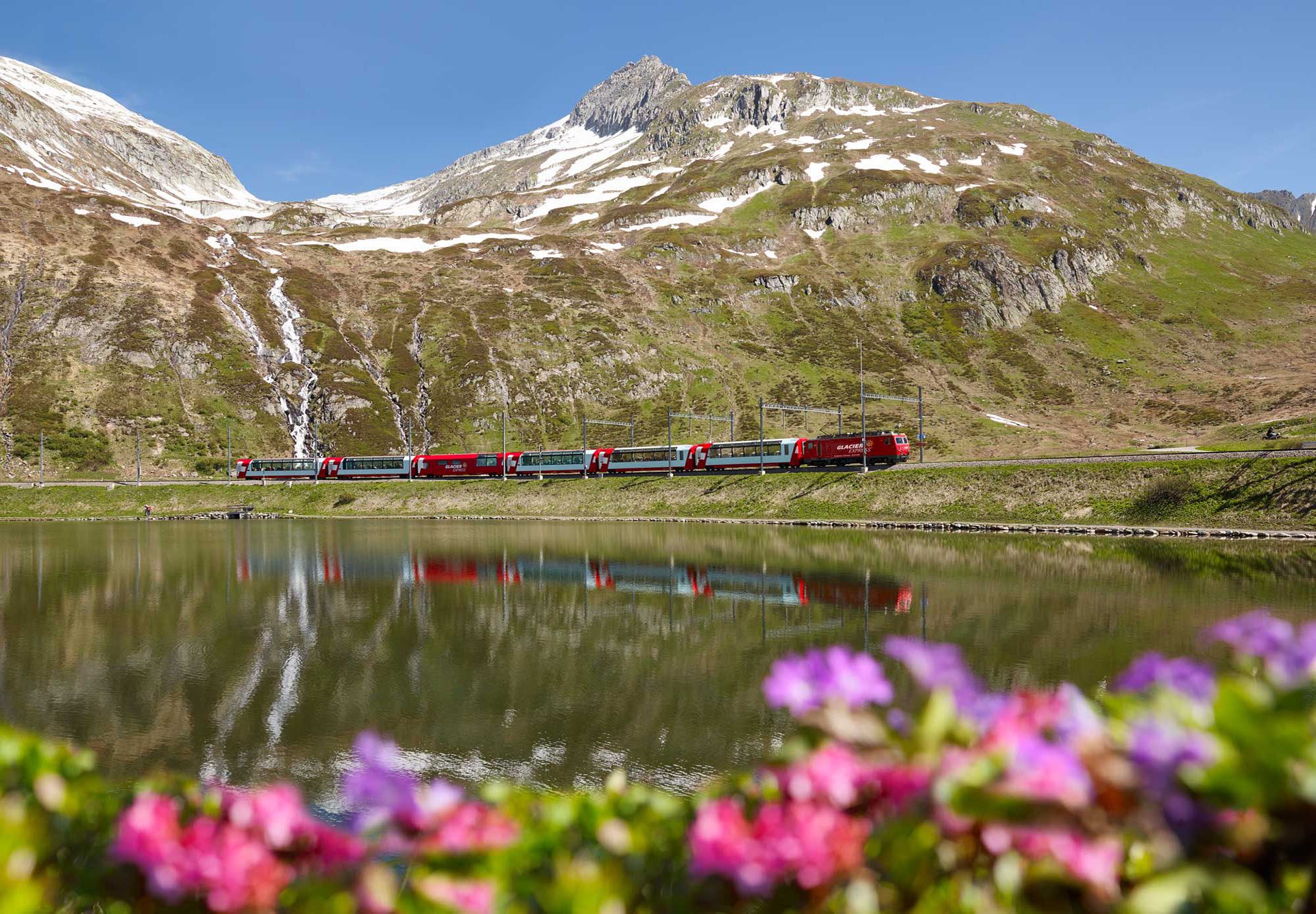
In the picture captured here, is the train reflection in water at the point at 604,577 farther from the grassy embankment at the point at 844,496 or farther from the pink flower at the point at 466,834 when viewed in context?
the grassy embankment at the point at 844,496

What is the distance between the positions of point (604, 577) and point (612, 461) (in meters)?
52.0

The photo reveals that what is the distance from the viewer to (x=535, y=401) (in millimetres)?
137125

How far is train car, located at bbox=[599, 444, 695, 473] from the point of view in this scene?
79.9 meters

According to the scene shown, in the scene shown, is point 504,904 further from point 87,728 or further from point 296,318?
point 296,318

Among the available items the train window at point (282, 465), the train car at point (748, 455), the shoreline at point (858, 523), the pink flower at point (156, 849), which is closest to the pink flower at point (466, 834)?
the pink flower at point (156, 849)

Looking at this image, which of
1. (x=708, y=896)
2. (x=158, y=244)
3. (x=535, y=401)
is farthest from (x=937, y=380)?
(x=158, y=244)

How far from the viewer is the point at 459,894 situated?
2189 mm

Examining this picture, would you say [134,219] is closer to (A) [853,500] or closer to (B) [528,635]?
(A) [853,500]

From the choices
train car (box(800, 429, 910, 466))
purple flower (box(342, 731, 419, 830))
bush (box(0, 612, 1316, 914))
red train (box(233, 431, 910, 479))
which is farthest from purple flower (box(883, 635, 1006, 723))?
red train (box(233, 431, 910, 479))

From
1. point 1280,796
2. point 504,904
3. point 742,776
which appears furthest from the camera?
point 742,776

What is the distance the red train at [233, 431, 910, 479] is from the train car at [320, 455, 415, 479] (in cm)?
9

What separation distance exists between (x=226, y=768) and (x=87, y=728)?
401cm

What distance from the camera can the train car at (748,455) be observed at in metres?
73.6

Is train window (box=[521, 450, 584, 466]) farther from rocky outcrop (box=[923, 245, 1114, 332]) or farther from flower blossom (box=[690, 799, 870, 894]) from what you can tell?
rocky outcrop (box=[923, 245, 1114, 332])
